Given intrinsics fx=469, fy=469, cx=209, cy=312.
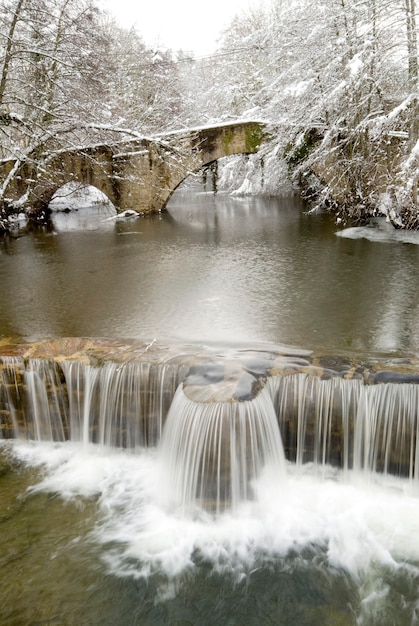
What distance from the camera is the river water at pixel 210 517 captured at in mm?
2875

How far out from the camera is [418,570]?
10.0 feet

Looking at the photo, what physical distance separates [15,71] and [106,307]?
367 inches

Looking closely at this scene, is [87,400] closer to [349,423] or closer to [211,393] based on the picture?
[211,393]

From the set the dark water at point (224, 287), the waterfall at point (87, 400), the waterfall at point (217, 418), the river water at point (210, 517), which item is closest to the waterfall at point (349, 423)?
the waterfall at point (217, 418)

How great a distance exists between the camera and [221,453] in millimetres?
3598

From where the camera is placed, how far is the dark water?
5.17 m

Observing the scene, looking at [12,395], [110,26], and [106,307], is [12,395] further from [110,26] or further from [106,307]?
[110,26]

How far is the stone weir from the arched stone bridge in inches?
452

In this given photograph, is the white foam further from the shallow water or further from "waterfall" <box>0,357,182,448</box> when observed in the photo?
"waterfall" <box>0,357,182,448</box>

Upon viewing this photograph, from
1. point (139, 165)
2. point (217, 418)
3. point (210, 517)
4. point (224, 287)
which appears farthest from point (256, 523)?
point (139, 165)

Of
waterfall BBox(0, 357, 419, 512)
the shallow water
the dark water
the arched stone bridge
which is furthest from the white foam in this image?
the arched stone bridge

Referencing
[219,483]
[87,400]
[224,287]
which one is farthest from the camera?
[224,287]

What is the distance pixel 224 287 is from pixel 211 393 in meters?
3.35

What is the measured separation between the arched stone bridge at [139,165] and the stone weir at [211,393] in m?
11.5
